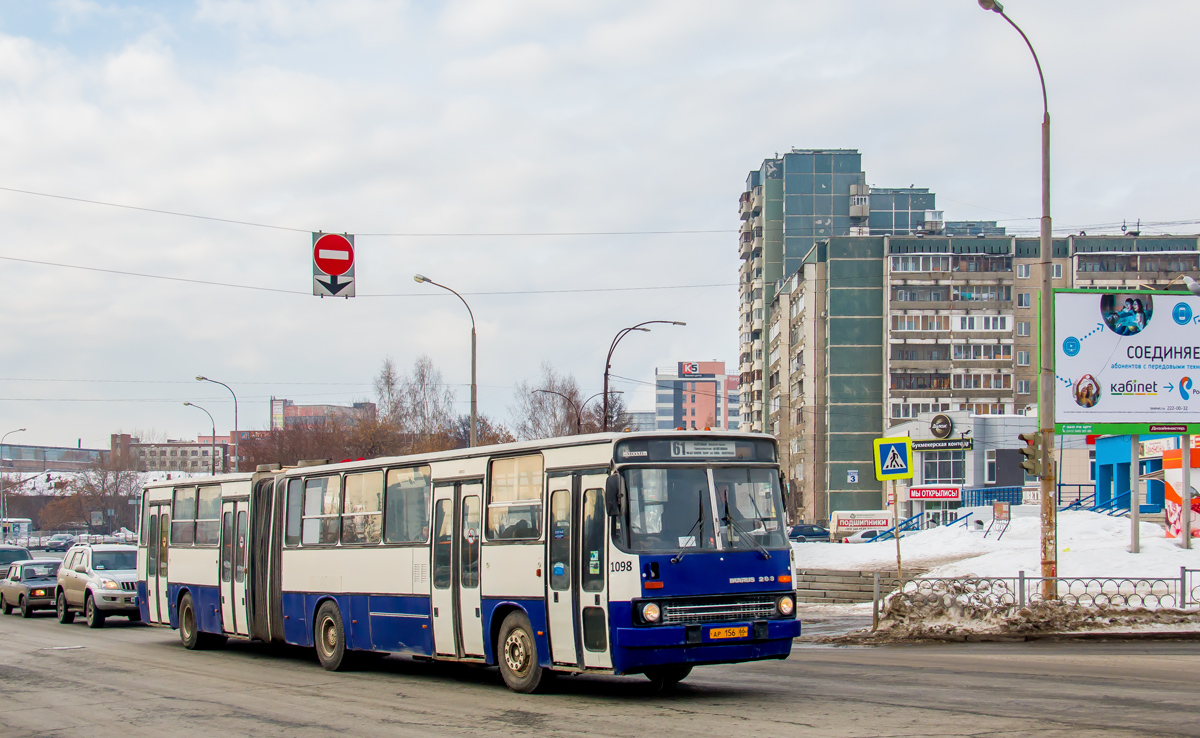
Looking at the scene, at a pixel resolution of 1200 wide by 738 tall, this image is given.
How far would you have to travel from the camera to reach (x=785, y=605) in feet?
38.4

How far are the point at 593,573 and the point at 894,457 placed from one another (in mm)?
11784

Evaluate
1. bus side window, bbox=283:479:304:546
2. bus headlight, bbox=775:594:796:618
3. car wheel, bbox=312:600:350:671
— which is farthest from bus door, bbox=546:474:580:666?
bus side window, bbox=283:479:304:546

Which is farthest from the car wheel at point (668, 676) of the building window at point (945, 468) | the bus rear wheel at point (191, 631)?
the building window at point (945, 468)

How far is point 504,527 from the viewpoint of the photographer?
12883mm

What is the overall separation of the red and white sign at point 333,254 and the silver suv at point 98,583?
955cm

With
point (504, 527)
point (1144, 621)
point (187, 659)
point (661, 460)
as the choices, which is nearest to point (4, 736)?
point (504, 527)

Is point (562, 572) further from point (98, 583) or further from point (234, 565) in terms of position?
point (98, 583)

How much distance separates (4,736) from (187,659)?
7.69 meters

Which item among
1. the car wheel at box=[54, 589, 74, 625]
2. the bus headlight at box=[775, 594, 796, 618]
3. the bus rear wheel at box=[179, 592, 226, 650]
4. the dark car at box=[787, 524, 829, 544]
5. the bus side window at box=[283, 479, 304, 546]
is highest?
the bus side window at box=[283, 479, 304, 546]

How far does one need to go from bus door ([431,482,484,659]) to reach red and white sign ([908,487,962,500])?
36.3m

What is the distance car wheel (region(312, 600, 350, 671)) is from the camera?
15.7 meters

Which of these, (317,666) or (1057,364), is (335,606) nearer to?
(317,666)

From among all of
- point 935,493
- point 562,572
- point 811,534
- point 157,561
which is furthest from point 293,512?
point 811,534

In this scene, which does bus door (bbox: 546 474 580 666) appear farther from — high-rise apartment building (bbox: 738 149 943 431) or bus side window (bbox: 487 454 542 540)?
high-rise apartment building (bbox: 738 149 943 431)
